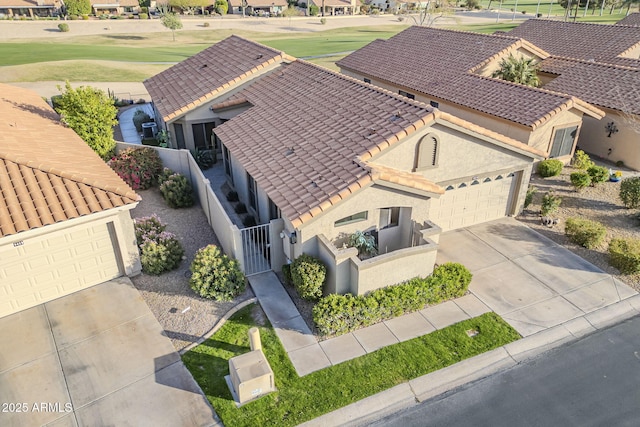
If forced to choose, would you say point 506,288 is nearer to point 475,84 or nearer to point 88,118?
point 475,84

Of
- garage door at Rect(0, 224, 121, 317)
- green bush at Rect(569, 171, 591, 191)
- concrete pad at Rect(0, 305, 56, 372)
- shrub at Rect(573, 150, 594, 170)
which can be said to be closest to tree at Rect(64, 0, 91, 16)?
garage door at Rect(0, 224, 121, 317)

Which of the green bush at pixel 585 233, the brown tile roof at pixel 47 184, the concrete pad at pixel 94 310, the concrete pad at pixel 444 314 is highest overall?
the brown tile roof at pixel 47 184

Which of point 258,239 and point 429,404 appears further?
point 258,239

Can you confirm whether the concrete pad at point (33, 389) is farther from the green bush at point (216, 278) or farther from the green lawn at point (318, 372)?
the green bush at point (216, 278)

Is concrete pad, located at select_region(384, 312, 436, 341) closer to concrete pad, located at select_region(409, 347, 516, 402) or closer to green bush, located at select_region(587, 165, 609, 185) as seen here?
concrete pad, located at select_region(409, 347, 516, 402)

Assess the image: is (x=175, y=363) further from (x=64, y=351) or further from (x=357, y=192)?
(x=357, y=192)

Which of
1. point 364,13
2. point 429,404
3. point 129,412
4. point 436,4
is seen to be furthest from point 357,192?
point 364,13

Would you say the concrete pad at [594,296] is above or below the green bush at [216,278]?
below

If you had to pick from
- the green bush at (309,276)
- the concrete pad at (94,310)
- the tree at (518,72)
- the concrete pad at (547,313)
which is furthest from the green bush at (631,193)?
the concrete pad at (94,310)
